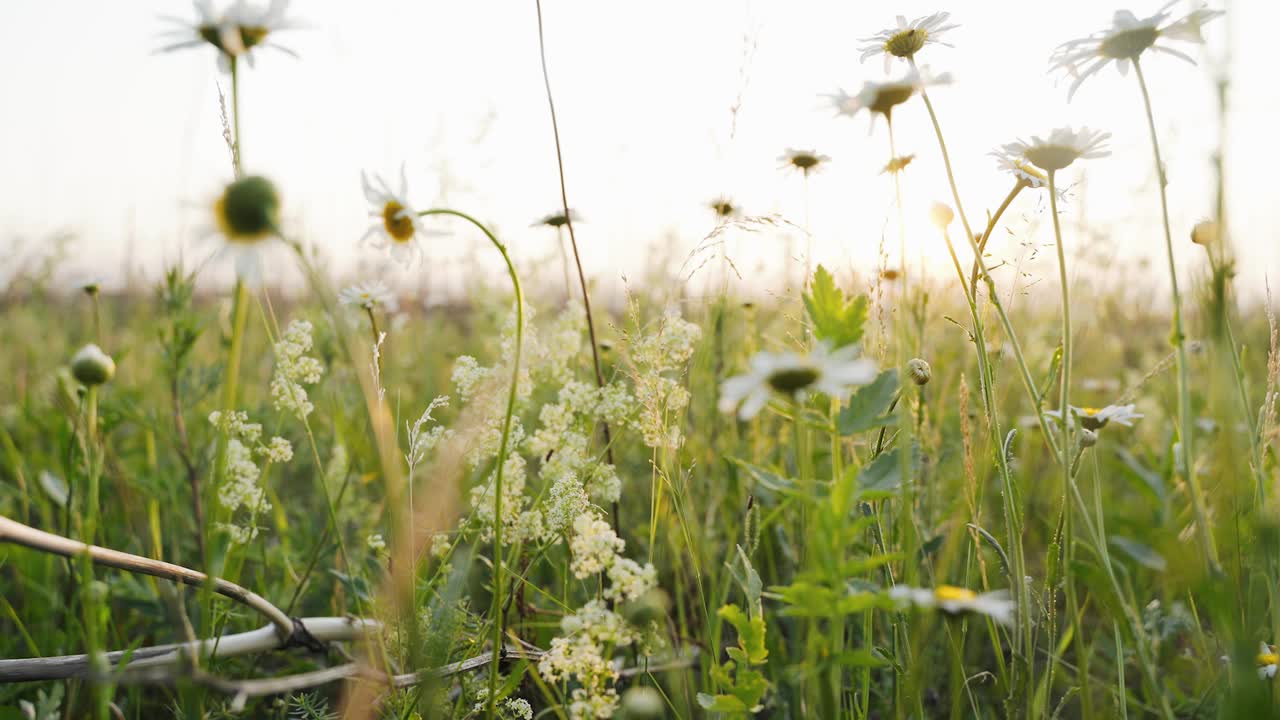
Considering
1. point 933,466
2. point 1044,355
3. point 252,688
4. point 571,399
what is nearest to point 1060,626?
point 933,466

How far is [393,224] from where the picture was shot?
0.76 meters

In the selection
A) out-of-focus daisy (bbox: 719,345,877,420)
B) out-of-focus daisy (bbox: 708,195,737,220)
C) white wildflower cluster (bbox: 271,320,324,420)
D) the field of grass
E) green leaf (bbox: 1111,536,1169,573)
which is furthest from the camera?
out-of-focus daisy (bbox: 708,195,737,220)

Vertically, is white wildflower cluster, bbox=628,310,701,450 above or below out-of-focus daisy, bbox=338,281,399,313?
below

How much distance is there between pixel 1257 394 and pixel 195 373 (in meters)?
3.06

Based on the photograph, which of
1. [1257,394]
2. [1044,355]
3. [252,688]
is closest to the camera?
[252,688]

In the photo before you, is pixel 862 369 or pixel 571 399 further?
pixel 571 399

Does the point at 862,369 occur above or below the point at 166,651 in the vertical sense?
above

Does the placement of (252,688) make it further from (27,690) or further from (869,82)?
(27,690)

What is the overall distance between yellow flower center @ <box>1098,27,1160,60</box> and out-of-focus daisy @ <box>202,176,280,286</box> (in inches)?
32.8

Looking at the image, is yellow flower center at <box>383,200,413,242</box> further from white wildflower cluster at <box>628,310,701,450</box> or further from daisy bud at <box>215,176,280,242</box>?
white wildflower cluster at <box>628,310,701,450</box>

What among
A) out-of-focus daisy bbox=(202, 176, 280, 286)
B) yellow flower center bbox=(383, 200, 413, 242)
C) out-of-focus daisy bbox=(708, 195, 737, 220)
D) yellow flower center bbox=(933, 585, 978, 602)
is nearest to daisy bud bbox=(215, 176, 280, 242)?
out-of-focus daisy bbox=(202, 176, 280, 286)

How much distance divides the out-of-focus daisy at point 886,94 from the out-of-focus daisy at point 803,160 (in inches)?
13.1

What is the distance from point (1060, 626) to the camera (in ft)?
4.68

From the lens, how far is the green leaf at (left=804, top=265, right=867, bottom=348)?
581mm
